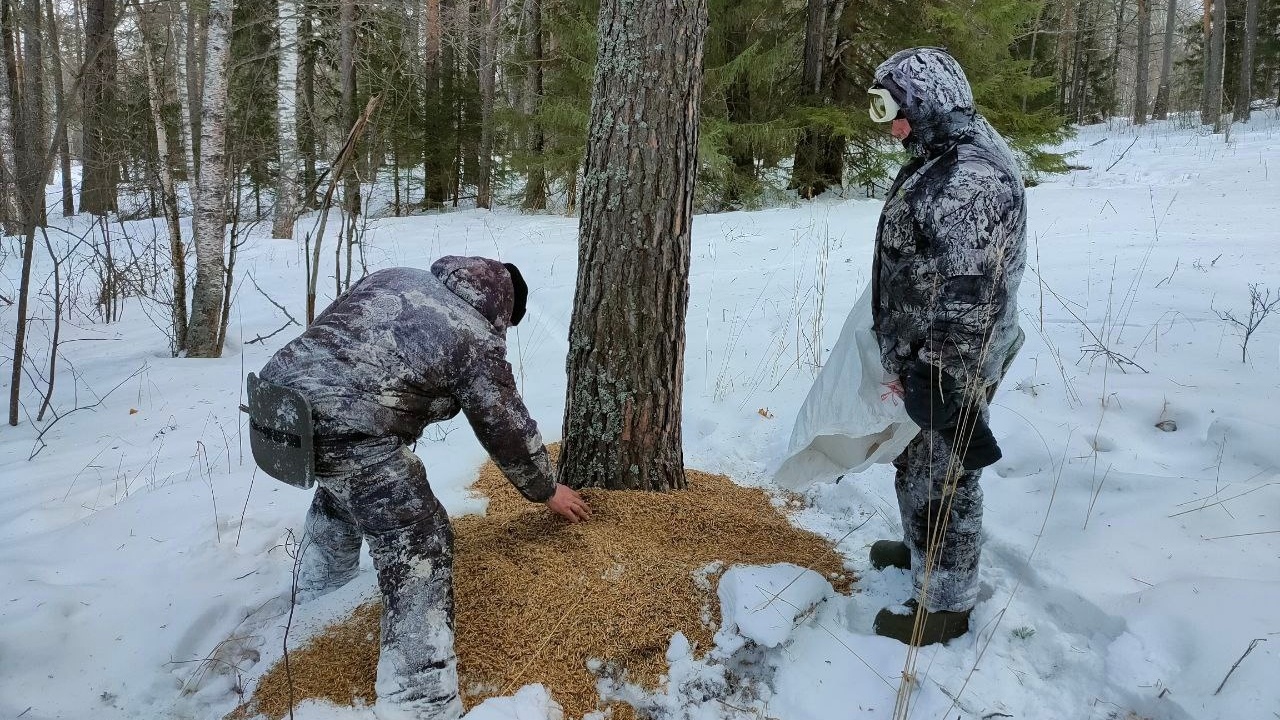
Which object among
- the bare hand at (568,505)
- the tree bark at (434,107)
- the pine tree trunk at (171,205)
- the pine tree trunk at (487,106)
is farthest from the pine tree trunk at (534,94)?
the bare hand at (568,505)

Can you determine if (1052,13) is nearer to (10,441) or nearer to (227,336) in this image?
(227,336)

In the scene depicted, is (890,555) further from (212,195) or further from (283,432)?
(212,195)

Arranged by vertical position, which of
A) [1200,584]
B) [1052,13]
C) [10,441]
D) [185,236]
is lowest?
[10,441]

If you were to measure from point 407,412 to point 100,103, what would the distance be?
398 inches

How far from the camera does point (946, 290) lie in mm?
2051

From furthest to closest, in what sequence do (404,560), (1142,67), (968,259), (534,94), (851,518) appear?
(1142,67) < (534,94) < (851,518) < (404,560) < (968,259)

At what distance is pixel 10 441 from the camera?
4922 millimetres

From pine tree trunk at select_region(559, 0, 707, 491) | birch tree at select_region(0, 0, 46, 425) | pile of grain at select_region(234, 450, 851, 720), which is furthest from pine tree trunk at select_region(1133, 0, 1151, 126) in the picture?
birch tree at select_region(0, 0, 46, 425)

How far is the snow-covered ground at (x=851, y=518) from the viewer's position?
217 cm

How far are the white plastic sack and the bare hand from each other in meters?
0.75

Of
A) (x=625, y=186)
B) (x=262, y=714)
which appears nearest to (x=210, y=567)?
(x=262, y=714)

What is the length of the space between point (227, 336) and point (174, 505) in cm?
444

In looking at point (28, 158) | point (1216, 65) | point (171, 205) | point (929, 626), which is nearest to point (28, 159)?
point (28, 158)

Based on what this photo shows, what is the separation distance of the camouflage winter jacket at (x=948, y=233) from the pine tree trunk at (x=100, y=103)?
13.9ft
